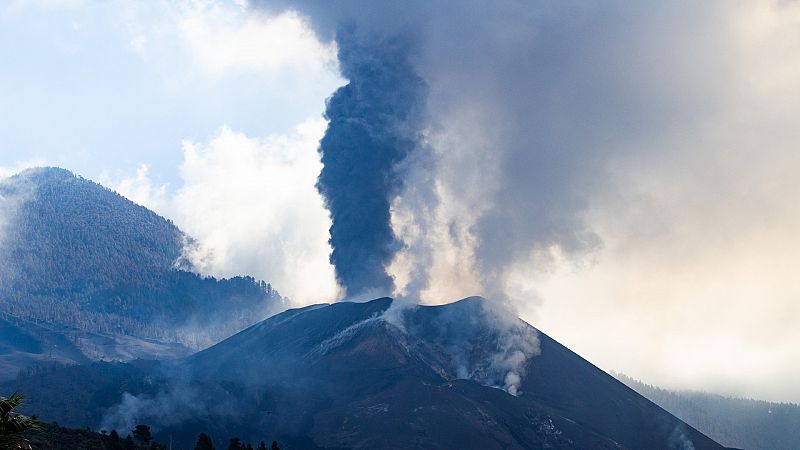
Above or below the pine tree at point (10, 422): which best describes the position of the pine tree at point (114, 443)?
above

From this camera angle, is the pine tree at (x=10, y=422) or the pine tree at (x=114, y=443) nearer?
the pine tree at (x=10, y=422)

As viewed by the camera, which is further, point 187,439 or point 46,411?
point 46,411

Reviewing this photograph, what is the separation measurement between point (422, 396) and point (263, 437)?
31.9 m

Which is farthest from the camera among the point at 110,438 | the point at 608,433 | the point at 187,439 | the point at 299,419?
the point at 608,433

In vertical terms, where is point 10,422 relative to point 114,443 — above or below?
below

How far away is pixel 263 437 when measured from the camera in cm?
17975

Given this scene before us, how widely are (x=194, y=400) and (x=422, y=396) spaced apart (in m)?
44.4

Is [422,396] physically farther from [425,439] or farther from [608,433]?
[608,433]

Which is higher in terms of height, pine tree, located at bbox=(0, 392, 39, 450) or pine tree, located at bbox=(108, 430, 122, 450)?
pine tree, located at bbox=(108, 430, 122, 450)

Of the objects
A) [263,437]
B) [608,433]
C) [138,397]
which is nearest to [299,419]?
[263,437]

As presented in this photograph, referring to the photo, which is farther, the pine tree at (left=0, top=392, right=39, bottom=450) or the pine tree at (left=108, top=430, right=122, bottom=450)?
the pine tree at (left=108, top=430, right=122, bottom=450)

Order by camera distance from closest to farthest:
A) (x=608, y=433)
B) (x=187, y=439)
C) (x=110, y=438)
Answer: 1. (x=110, y=438)
2. (x=187, y=439)
3. (x=608, y=433)

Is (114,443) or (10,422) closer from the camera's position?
(10,422)

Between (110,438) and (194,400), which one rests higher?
(194,400)
